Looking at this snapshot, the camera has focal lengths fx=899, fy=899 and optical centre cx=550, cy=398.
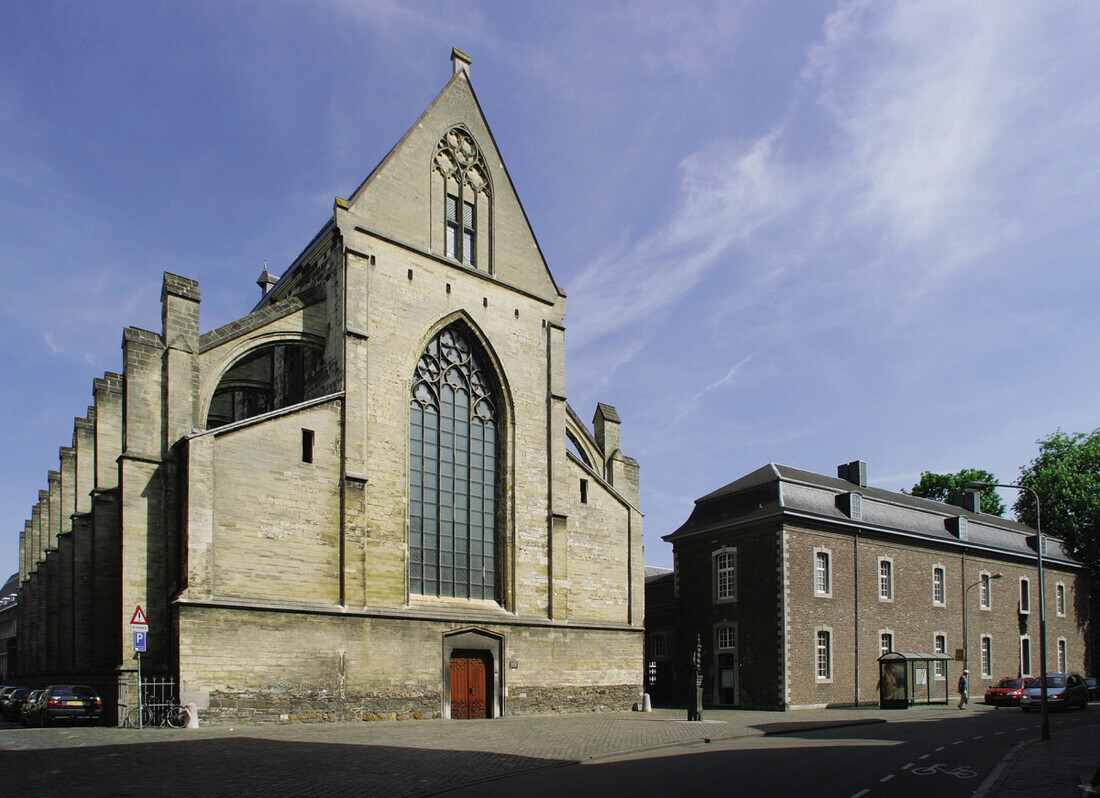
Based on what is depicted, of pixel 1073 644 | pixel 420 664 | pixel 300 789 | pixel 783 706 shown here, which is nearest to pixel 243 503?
pixel 420 664

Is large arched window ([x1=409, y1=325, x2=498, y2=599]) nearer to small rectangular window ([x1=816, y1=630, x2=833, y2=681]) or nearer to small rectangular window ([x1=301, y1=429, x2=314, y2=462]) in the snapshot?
small rectangular window ([x1=301, y1=429, x2=314, y2=462])

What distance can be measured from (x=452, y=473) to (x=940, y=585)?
24.5 meters

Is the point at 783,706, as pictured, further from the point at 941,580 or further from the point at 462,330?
the point at 462,330

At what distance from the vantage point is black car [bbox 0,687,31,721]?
94.9 feet

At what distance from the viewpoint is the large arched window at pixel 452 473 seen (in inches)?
984

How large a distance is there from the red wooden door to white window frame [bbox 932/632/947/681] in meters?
20.7

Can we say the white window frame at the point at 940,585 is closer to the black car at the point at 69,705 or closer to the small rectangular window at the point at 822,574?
the small rectangular window at the point at 822,574

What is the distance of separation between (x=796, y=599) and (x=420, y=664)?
50.0 feet

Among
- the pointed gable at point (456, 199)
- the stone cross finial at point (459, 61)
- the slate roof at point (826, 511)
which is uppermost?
the stone cross finial at point (459, 61)

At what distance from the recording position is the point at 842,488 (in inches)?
1496

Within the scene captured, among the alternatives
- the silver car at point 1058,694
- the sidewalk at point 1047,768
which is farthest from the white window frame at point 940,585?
the sidewalk at point 1047,768

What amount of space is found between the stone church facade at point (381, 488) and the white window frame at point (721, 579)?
6484 millimetres

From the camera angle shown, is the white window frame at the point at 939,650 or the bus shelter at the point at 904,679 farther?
the white window frame at the point at 939,650

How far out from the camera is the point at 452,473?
26.0 m
